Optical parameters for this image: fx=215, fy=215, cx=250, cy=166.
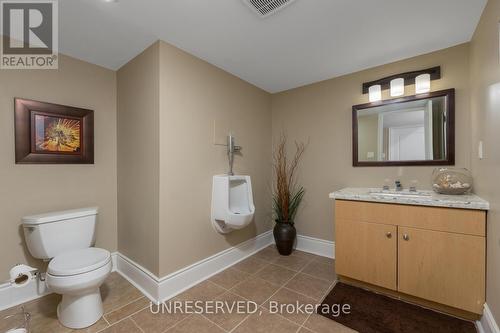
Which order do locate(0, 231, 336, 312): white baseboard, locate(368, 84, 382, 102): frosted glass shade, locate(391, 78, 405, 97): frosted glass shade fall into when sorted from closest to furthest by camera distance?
1. locate(0, 231, 336, 312): white baseboard
2. locate(391, 78, 405, 97): frosted glass shade
3. locate(368, 84, 382, 102): frosted glass shade

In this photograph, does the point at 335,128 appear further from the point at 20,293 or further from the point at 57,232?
the point at 20,293

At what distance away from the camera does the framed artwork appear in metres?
1.71

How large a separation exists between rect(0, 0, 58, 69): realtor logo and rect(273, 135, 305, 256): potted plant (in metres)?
2.46

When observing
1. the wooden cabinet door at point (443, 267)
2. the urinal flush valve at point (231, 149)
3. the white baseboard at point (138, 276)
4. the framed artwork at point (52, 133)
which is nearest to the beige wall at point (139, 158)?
the white baseboard at point (138, 276)

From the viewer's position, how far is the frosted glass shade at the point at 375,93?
220 centimetres

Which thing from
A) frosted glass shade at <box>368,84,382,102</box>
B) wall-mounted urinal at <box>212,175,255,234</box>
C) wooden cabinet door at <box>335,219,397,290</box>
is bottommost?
wooden cabinet door at <box>335,219,397,290</box>

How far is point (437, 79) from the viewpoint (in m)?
1.96

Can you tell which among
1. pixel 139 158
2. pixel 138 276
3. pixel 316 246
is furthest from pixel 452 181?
pixel 138 276

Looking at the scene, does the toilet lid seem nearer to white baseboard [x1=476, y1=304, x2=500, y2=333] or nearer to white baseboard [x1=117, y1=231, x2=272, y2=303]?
white baseboard [x1=117, y1=231, x2=272, y2=303]

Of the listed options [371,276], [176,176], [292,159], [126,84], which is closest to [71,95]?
[126,84]

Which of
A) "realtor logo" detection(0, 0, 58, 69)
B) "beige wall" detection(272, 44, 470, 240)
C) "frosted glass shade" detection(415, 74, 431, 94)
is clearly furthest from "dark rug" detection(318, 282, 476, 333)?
"realtor logo" detection(0, 0, 58, 69)

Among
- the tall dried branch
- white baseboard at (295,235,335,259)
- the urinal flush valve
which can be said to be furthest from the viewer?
the tall dried branch

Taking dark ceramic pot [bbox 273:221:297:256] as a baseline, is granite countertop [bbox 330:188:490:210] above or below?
above

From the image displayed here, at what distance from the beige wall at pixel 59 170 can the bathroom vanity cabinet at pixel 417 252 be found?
7.57 ft
